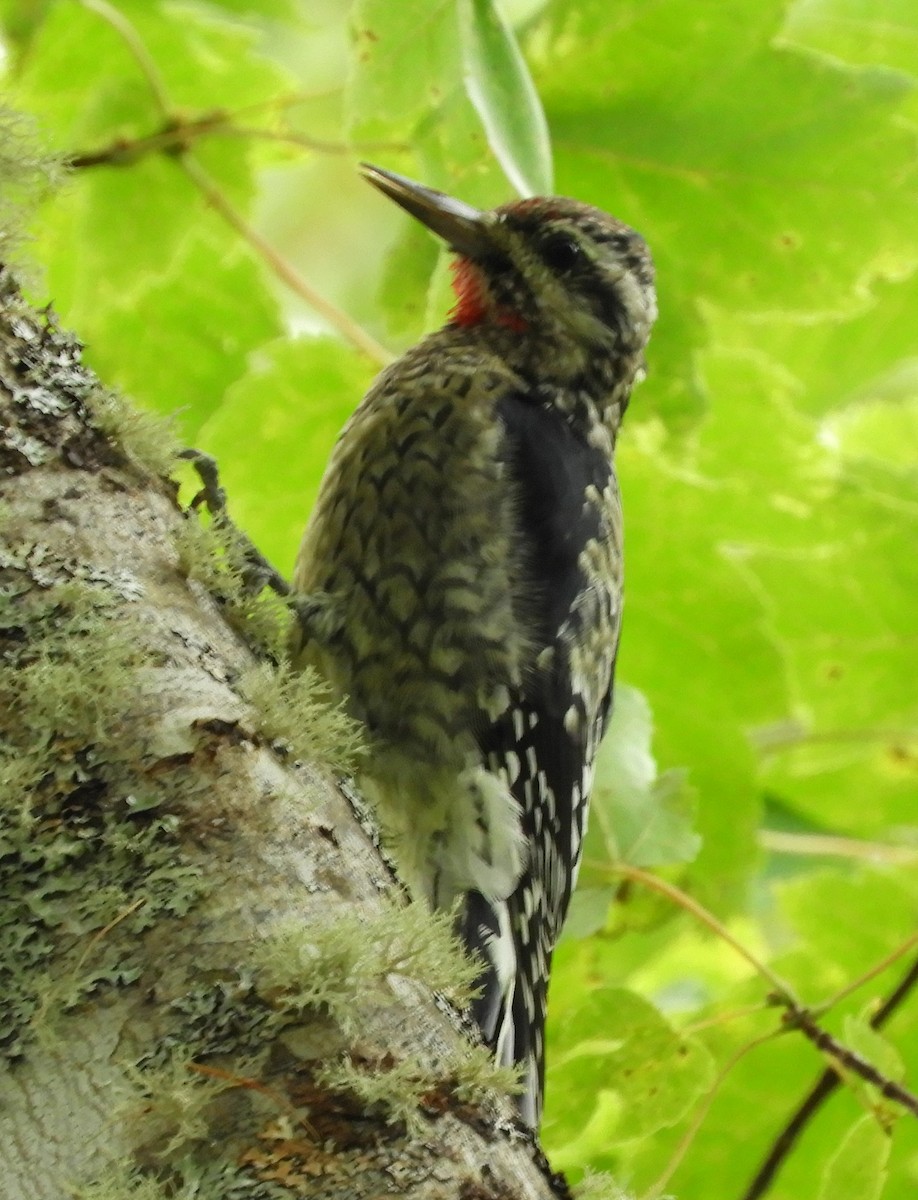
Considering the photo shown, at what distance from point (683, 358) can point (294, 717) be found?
4.36 feet

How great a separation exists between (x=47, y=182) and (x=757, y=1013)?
4.71 ft

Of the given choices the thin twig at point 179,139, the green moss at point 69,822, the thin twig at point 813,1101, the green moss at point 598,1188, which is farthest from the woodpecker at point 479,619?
the green moss at point 69,822

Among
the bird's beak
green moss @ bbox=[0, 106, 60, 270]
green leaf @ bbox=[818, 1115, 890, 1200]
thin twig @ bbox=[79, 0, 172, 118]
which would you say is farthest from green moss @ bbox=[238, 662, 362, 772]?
thin twig @ bbox=[79, 0, 172, 118]

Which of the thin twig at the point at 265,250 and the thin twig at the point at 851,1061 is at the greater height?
the thin twig at the point at 265,250

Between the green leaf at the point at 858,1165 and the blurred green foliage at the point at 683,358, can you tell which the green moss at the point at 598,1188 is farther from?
the blurred green foliage at the point at 683,358

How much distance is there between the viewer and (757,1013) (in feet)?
7.22

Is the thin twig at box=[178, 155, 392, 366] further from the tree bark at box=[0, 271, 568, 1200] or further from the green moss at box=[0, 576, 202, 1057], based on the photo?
the green moss at box=[0, 576, 202, 1057]

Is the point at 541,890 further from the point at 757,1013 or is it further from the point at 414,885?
the point at 757,1013

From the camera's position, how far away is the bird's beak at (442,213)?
2.24 m

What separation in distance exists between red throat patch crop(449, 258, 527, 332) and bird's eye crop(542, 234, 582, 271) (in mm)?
102

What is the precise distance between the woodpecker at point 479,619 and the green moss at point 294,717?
2.36 ft

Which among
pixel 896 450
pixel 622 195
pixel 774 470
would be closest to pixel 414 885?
pixel 774 470

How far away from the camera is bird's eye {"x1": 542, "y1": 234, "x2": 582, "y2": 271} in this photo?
250cm

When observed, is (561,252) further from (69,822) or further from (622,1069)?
(69,822)
